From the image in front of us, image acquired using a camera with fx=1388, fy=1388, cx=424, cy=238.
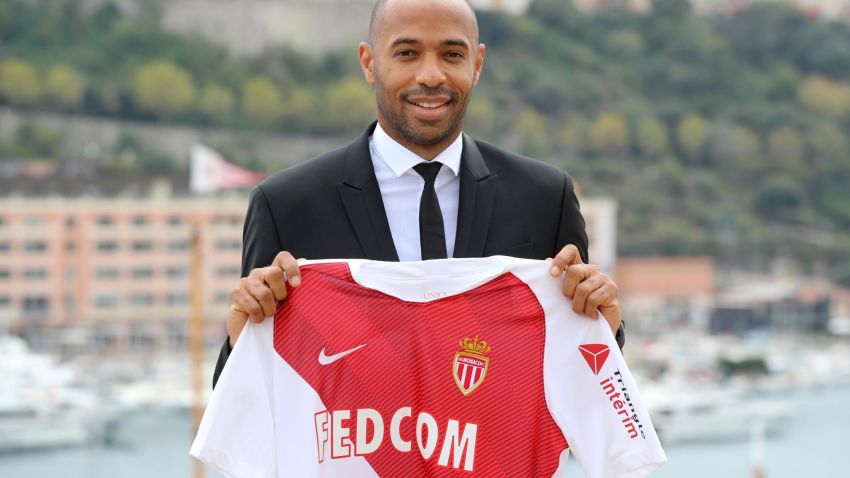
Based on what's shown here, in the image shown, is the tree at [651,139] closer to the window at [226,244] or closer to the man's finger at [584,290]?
the window at [226,244]

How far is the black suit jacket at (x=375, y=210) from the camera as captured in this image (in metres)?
1.46

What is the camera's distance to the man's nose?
140 cm

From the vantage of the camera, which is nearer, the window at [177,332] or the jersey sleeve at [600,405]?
the jersey sleeve at [600,405]

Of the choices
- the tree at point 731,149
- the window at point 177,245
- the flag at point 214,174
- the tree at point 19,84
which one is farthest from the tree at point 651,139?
the flag at point 214,174

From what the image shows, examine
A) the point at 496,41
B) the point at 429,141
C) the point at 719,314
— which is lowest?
the point at 429,141

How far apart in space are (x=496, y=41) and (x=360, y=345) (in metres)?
55.2

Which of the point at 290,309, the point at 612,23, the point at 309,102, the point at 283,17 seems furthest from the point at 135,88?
the point at 290,309

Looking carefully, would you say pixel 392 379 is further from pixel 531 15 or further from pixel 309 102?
pixel 531 15

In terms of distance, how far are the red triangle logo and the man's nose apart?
14.2 inches

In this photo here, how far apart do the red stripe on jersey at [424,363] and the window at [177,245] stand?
39.8 meters

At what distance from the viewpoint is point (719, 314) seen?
48375mm

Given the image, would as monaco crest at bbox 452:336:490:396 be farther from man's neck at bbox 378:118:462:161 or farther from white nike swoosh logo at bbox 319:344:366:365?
man's neck at bbox 378:118:462:161

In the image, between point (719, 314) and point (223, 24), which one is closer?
point (719, 314)

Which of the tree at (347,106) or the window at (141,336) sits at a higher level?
the tree at (347,106)
